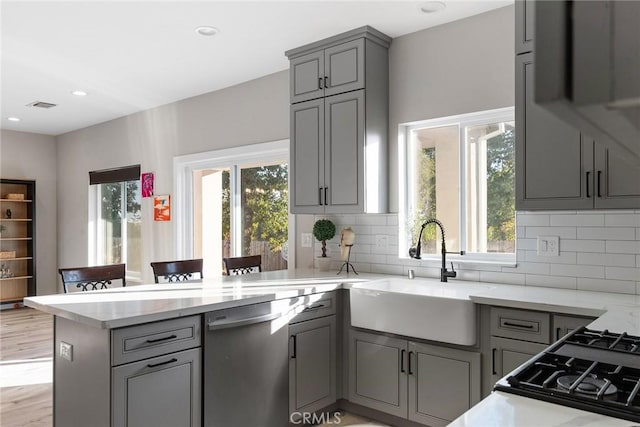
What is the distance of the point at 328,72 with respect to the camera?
3.71m

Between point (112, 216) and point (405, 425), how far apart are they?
16.6ft

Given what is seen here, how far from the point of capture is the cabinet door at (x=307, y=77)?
12.3 feet

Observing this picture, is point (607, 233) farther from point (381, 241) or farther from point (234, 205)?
point (234, 205)

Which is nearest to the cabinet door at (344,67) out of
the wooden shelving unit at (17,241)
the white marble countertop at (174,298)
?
the white marble countertop at (174,298)

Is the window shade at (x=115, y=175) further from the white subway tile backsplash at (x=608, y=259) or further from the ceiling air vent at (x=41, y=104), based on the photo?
the white subway tile backsplash at (x=608, y=259)

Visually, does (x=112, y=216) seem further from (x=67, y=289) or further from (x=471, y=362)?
(x=471, y=362)

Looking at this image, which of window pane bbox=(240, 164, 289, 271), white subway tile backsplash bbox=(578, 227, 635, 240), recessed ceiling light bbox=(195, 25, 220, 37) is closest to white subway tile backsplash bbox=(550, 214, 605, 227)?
white subway tile backsplash bbox=(578, 227, 635, 240)

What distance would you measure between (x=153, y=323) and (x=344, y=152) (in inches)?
74.7

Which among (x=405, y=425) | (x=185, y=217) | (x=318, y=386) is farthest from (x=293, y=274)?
(x=185, y=217)

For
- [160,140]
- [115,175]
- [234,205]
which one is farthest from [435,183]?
[115,175]

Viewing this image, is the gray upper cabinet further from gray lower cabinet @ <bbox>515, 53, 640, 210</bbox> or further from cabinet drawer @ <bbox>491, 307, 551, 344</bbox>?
cabinet drawer @ <bbox>491, 307, 551, 344</bbox>

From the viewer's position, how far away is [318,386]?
3.15 meters

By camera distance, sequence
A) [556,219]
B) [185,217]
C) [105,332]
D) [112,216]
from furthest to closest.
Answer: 1. [112,216]
2. [185,217]
3. [556,219]
4. [105,332]

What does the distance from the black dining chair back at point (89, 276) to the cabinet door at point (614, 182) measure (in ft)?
9.65
